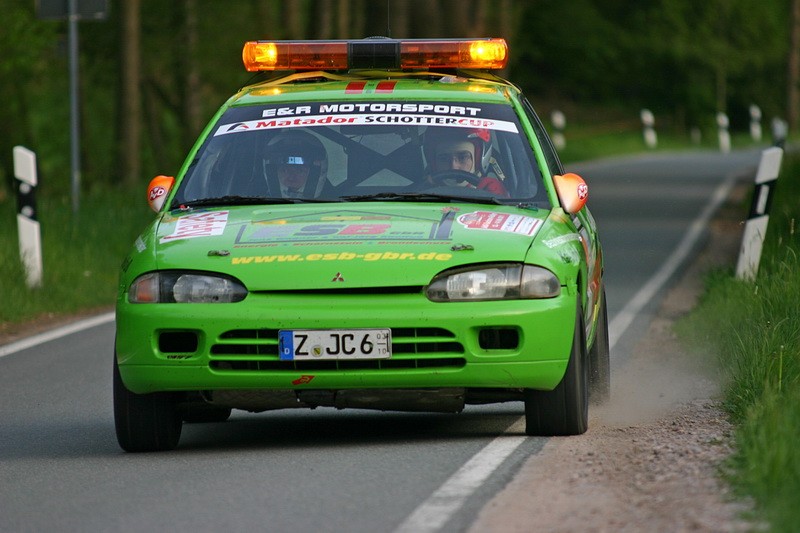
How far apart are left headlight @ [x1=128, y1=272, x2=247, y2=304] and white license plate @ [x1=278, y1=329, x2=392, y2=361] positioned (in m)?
0.28

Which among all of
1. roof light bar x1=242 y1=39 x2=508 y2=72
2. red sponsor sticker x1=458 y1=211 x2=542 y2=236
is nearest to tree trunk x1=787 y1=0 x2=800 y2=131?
roof light bar x1=242 y1=39 x2=508 y2=72

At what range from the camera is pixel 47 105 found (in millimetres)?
39562

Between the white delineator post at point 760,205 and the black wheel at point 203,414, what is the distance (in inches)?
224

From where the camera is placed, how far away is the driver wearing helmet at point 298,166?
8273 mm

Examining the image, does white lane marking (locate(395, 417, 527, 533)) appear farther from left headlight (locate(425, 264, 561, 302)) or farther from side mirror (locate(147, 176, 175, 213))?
side mirror (locate(147, 176, 175, 213))

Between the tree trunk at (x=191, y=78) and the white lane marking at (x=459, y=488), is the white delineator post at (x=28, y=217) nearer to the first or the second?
the white lane marking at (x=459, y=488)

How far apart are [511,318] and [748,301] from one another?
14.8ft

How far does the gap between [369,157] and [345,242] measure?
102 cm

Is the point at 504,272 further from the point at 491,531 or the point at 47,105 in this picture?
the point at 47,105

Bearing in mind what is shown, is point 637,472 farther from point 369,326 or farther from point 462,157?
point 462,157

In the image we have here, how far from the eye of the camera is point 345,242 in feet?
24.3

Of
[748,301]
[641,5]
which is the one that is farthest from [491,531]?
[641,5]

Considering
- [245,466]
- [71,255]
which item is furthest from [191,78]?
[245,466]

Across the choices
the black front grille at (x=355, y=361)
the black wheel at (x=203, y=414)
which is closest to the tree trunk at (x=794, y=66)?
the black wheel at (x=203, y=414)
